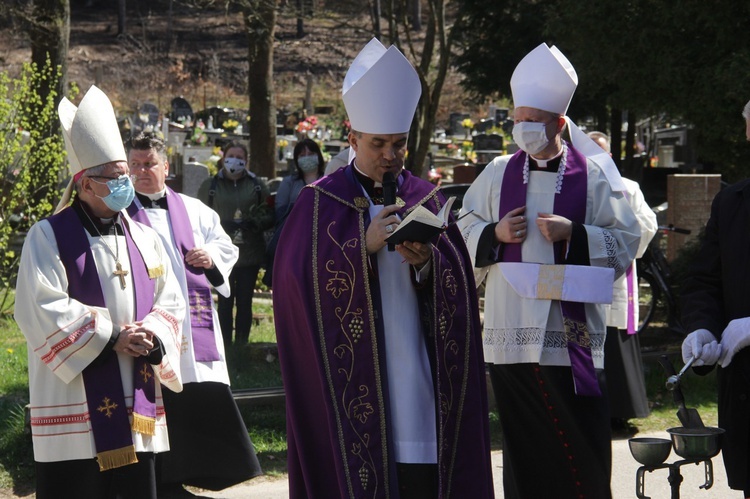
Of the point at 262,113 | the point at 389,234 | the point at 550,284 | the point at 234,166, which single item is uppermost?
the point at 262,113

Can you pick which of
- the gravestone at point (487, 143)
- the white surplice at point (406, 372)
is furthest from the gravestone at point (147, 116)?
the white surplice at point (406, 372)

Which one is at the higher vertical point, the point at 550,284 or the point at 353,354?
the point at 550,284

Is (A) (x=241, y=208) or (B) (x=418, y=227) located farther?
(A) (x=241, y=208)

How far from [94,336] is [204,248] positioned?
5.93 feet

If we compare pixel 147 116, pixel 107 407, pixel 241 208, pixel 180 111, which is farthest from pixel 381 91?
pixel 180 111

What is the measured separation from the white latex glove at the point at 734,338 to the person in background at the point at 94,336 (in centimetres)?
223

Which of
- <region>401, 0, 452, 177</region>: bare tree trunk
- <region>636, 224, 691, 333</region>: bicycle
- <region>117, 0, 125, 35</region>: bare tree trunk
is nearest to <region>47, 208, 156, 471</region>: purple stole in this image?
<region>636, 224, 691, 333</region>: bicycle

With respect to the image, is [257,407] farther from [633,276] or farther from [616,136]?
[616,136]

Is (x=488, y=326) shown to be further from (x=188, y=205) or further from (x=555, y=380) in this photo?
(x=188, y=205)

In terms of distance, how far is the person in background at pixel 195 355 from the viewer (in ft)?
19.9

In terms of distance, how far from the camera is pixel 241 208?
8953 mm

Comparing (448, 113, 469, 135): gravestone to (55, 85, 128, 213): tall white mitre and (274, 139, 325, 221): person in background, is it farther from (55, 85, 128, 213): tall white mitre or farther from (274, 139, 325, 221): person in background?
(55, 85, 128, 213): tall white mitre

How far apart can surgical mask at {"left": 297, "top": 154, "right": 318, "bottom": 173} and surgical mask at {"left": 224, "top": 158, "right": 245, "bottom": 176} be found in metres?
0.50

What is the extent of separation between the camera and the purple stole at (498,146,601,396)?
5.05 metres
